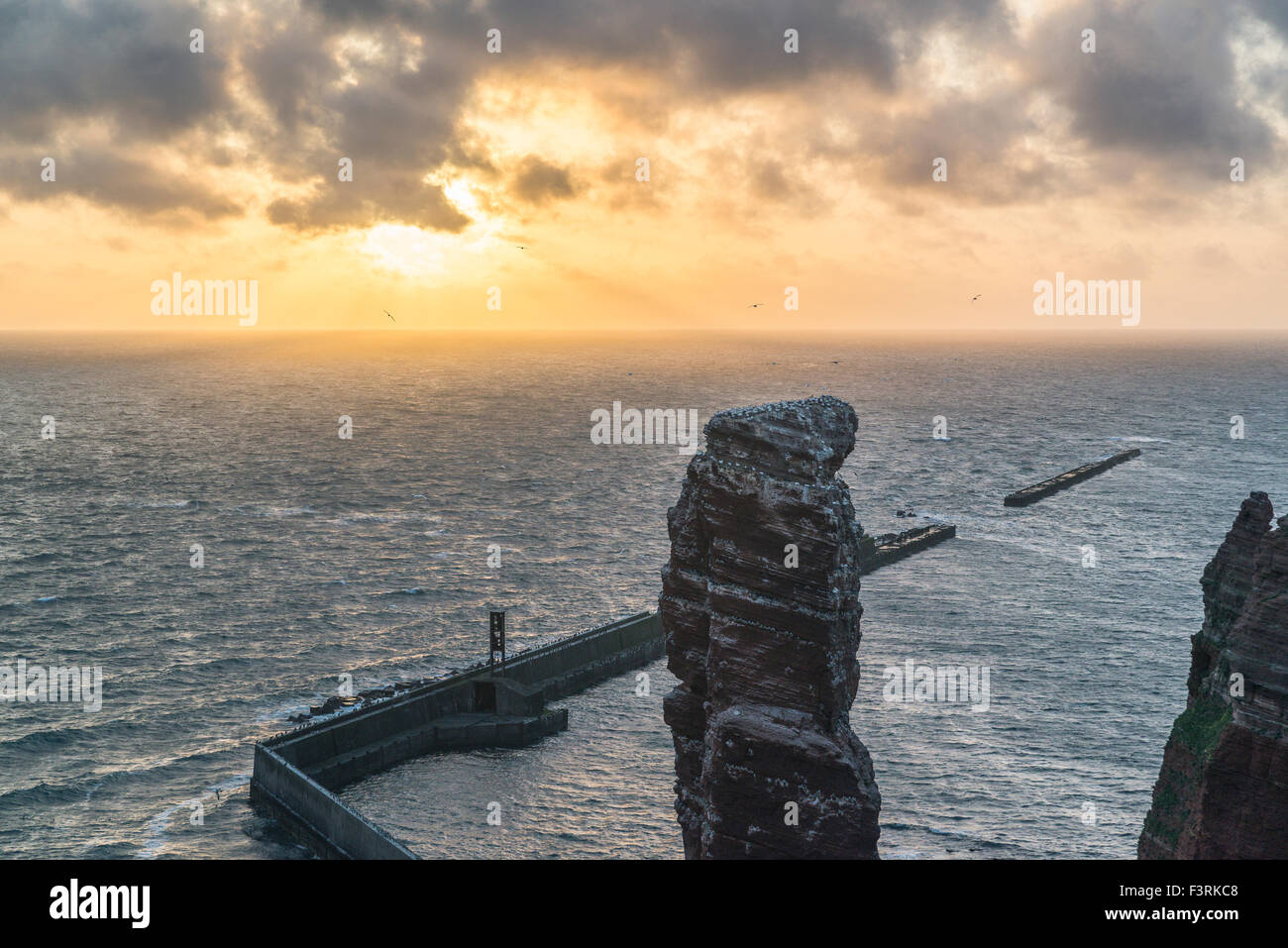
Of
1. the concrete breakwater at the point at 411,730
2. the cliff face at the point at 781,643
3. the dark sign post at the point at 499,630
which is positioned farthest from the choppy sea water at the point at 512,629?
the cliff face at the point at 781,643

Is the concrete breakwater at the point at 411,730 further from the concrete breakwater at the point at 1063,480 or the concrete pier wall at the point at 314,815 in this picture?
the concrete breakwater at the point at 1063,480

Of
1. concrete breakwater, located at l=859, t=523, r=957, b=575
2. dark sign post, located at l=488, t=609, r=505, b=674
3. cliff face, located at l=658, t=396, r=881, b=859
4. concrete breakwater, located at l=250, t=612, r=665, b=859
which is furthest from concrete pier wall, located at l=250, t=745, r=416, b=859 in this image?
concrete breakwater, located at l=859, t=523, r=957, b=575

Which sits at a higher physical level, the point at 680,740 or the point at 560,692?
the point at 680,740

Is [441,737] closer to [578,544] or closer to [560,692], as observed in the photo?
[560,692]

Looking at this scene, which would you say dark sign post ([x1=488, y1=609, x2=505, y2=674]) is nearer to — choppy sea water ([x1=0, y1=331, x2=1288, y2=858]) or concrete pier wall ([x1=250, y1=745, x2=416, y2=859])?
choppy sea water ([x1=0, y1=331, x2=1288, y2=858])
